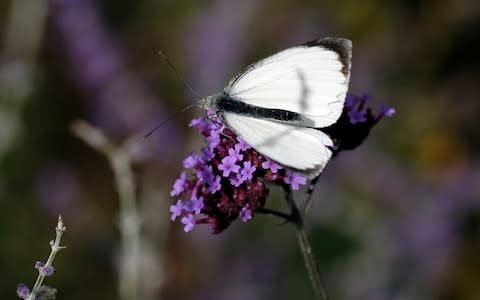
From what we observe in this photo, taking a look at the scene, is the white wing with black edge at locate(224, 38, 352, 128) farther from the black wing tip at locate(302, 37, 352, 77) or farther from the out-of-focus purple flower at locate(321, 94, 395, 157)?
the out-of-focus purple flower at locate(321, 94, 395, 157)

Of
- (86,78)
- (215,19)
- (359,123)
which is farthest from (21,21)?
(359,123)

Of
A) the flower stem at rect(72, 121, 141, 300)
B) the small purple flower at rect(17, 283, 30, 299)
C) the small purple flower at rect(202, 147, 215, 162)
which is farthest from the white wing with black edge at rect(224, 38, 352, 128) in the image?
the small purple flower at rect(17, 283, 30, 299)

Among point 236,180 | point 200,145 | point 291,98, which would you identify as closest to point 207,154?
point 236,180

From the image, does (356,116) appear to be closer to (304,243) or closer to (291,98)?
(291,98)

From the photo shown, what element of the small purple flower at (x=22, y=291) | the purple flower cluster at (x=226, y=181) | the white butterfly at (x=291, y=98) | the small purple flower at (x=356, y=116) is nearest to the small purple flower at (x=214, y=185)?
the purple flower cluster at (x=226, y=181)

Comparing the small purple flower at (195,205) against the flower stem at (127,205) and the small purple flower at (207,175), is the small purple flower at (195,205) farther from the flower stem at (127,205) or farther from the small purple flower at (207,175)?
the flower stem at (127,205)

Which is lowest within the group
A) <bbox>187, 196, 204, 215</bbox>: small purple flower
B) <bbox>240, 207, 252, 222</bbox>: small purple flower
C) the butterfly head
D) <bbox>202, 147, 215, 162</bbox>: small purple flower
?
<bbox>240, 207, 252, 222</bbox>: small purple flower

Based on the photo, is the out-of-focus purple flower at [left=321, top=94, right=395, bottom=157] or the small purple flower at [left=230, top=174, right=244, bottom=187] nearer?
the small purple flower at [left=230, top=174, right=244, bottom=187]
